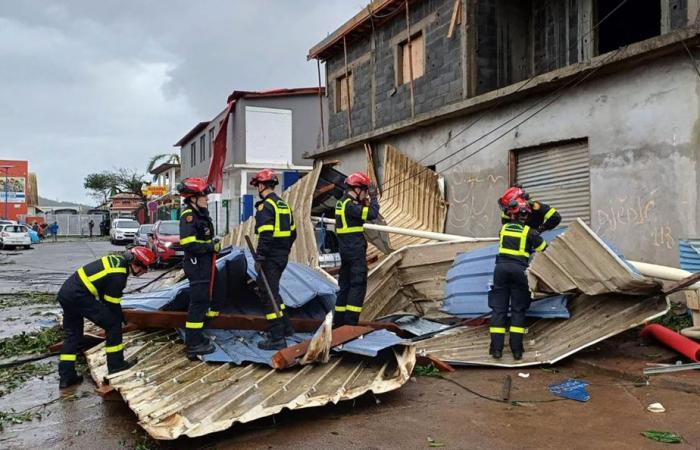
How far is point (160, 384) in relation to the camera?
459 cm

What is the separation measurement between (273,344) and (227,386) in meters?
0.98

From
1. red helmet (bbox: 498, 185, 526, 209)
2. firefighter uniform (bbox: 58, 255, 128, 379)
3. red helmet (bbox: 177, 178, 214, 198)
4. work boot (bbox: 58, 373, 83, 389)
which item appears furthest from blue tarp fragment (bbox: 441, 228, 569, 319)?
work boot (bbox: 58, 373, 83, 389)

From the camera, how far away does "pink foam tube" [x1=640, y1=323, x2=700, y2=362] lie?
546cm

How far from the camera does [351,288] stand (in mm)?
6430

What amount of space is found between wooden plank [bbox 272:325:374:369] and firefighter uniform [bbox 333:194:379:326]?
1.16 metres

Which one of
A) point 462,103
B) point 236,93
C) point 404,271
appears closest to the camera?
point 404,271

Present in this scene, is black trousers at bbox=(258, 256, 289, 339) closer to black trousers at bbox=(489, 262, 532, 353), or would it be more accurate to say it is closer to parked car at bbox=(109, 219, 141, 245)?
black trousers at bbox=(489, 262, 532, 353)

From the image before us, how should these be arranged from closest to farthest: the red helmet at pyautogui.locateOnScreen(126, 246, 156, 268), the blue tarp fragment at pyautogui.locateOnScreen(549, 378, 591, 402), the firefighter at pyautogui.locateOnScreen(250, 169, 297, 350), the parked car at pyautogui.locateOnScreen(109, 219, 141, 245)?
1. the blue tarp fragment at pyautogui.locateOnScreen(549, 378, 591, 402)
2. the red helmet at pyautogui.locateOnScreen(126, 246, 156, 268)
3. the firefighter at pyautogui.locateOnScreen(250, 169, 297, 350)
4. the parked car at pyautogui.locateOnScreen(109, 219, 141, 245)

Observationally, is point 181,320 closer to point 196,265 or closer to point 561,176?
point 196,265

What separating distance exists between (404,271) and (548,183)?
325 cm

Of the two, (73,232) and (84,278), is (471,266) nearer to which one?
(84,278)

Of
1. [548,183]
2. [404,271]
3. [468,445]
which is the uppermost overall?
[548,183]

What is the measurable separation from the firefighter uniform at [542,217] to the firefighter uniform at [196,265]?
11.0ft

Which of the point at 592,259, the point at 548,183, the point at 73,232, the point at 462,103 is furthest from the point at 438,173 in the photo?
the point at 73,232
